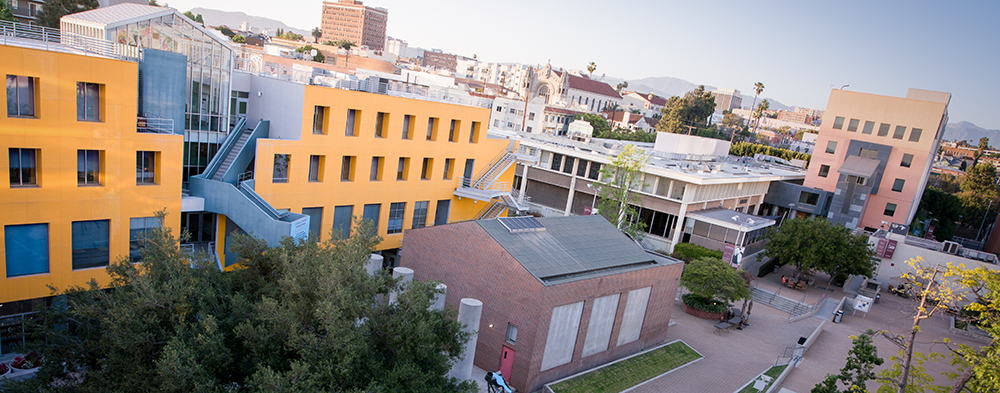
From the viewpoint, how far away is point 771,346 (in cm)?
3353


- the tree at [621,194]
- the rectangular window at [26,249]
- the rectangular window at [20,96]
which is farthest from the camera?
the tree at [621,194]

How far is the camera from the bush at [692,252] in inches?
1798

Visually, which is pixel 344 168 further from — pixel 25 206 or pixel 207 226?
pixel 25 206

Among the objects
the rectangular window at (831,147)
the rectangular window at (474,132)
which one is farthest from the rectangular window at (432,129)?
the rectangular window at (831,147)

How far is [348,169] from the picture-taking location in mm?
31859

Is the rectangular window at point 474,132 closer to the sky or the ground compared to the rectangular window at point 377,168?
closer to the sky

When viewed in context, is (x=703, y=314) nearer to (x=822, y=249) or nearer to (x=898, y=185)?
(x=822, y=249)

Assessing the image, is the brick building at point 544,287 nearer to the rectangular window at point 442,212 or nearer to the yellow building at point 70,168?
the rectangular window at point 442,212

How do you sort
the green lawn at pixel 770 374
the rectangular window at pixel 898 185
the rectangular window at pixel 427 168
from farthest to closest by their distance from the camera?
the rectangular window at pixel 898 185, the rectangular window at pixel 427 168, the green lawn at pixel 770 374

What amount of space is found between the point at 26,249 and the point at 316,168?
43.1 feet

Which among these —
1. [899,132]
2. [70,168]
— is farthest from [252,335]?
[899,132]

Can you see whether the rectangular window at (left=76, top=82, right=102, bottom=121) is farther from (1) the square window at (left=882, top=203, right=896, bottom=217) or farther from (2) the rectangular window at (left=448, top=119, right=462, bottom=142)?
Result: (1) the square window at (left=882, top=203, right=896, bottom=217)

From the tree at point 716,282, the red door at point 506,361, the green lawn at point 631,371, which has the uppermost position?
the tree at point 716,282

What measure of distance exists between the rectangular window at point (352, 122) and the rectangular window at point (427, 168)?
230 inches
